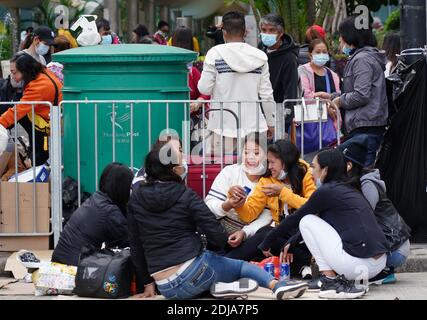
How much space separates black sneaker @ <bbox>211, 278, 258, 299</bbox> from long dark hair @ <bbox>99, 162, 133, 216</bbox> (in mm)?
1078

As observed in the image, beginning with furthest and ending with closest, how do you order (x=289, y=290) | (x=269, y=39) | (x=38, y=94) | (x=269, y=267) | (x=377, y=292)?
(x=269, y=39), (x=38, y=94), (x=269, y=267), (x=377, y=292), (x=289, y=290)

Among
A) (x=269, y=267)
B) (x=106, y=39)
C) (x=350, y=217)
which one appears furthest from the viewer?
(x=106, y=39)

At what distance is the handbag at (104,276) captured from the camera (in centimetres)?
911

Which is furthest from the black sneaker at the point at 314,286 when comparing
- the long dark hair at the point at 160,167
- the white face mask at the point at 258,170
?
the long dark hair at the point at 160,167

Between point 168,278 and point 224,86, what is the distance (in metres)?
2.69

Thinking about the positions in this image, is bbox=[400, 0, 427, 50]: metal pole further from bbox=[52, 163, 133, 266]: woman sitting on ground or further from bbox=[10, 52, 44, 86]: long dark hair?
bbox=[10, 52, 44, 86]: long dark hair

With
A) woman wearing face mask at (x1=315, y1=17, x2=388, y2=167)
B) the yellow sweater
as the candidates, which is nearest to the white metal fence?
woman wearing face mask at (x1=315, y1=17, x2=388, y2=167)

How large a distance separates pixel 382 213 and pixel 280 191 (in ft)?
2.59

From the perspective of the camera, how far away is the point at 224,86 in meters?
11.1

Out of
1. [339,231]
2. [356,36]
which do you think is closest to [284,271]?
[339,231]

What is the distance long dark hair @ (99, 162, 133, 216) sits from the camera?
951 centimetres

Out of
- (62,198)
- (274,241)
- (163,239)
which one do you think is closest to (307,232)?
(274,241)

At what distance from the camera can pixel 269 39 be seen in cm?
1180

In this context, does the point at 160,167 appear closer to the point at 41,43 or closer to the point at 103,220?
the point at 103,220
